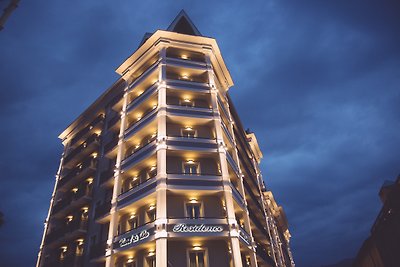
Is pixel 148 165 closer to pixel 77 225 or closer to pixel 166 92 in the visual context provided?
pixel 166 92

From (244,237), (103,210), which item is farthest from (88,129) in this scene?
(244,237)

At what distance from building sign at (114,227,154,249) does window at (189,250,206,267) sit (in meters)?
3.58

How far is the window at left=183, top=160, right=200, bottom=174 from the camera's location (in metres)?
25.3

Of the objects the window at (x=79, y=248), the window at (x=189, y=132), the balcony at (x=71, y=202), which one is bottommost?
the window at (x=79, y=248)

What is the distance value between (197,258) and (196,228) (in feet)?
7.98

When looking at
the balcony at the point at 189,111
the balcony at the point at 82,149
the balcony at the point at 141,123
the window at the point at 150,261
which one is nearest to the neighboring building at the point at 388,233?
the balcony at the point at 189,111

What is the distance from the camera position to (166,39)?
1242 inches

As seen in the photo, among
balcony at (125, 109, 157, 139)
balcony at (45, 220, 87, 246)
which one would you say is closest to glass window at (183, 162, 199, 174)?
balcony at (125, 109, 157, 139)

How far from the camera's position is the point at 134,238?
2233 centimetres

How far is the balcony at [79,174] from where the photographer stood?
3494cm

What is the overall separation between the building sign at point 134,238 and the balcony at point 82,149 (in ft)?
54.3

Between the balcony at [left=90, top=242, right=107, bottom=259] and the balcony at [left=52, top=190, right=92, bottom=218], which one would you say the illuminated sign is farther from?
the balcony at [left=52, top=190, right=92, bottom=218]

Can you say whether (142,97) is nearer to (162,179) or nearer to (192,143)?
(192,143)

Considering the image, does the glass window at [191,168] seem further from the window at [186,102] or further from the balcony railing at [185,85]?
the balcony railing at [185,85]
